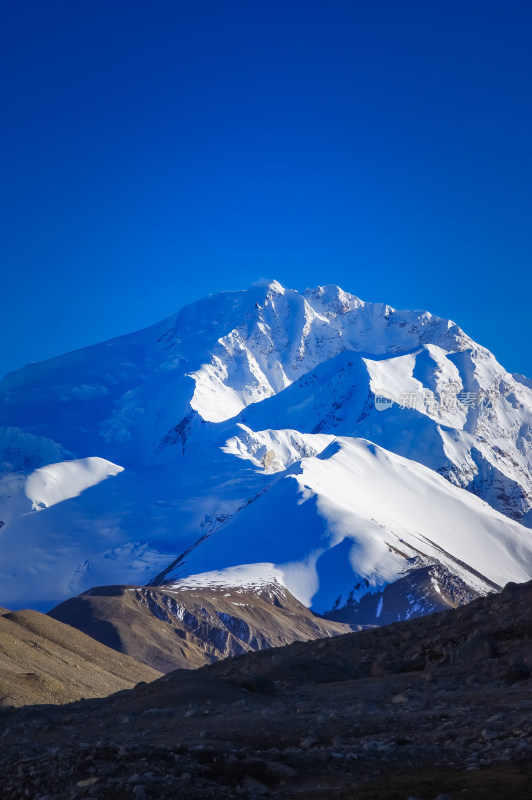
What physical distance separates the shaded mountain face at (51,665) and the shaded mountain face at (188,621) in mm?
45698

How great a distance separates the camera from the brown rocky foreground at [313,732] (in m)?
10.8

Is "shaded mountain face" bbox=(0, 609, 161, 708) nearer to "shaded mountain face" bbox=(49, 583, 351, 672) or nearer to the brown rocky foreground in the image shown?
the brown rocky foreground

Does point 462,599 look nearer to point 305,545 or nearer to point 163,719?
point 305,545

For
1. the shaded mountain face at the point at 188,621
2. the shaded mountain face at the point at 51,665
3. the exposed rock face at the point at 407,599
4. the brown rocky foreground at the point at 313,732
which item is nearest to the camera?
the brown rocky foreground at the point at 313,732

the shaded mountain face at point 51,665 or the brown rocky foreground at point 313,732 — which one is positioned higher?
the brown rocky foreground at point 313,732

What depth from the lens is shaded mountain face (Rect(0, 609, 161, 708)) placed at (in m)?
42.0

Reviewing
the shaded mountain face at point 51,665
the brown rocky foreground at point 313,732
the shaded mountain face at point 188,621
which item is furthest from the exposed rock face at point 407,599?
the brown rocky foreground at point 313,732

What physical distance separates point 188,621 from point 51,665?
8546 cm

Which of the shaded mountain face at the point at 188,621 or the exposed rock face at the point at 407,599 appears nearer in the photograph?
the shaded mountain face at the point at 188,621

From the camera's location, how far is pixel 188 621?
13412 centimetres

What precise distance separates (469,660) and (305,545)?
550 ft

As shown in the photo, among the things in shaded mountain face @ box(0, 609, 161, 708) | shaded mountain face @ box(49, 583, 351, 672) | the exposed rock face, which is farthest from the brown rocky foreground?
the exposed rock face

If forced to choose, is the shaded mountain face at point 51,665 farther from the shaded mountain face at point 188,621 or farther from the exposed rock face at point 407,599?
the exposed rock face at point 407,599

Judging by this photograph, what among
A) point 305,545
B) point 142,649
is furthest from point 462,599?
point 142,649
